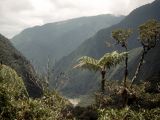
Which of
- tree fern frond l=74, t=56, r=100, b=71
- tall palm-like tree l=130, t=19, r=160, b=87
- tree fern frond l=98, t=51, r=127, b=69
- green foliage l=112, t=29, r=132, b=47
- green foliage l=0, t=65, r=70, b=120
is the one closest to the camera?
green foliage l=0, t=65, r=70, b=120

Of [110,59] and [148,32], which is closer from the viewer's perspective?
[110,59]

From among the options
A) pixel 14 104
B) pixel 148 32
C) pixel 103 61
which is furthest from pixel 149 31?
pixel 14 104

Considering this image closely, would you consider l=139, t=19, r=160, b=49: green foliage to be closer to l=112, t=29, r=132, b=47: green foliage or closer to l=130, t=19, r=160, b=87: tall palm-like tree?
l=130, t=19, r=160, b=87: tall palm-like tree

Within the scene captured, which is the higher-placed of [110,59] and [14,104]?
[110,59]

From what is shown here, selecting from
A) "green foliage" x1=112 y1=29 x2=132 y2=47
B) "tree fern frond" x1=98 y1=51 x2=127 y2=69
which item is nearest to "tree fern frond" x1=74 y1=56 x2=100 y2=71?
"tree fern frond" x1=98 y1=51 x2=127 y2=69

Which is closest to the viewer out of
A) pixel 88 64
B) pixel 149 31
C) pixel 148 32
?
pixel 88 64

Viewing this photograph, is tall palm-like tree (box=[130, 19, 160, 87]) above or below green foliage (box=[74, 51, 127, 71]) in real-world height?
above

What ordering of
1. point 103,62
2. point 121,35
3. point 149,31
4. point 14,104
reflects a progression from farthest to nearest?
point 121,35, point 149,31, point 103,62, point 14,104

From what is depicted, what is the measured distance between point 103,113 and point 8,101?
Result: 17.4 ft

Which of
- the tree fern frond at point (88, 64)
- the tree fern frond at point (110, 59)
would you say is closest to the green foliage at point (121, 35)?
the tree fern frond at point (110, 59)

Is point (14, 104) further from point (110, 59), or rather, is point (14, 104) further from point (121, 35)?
point (121, 35)

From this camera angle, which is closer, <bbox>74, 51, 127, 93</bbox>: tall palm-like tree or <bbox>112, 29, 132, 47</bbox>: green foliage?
<bbox>74, 51, 127, 93</bbox>: tall palm-like tree

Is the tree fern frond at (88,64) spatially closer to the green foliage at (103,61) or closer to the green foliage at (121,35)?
the green foliage at (103,61)

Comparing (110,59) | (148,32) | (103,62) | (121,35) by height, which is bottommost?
(103,62)
